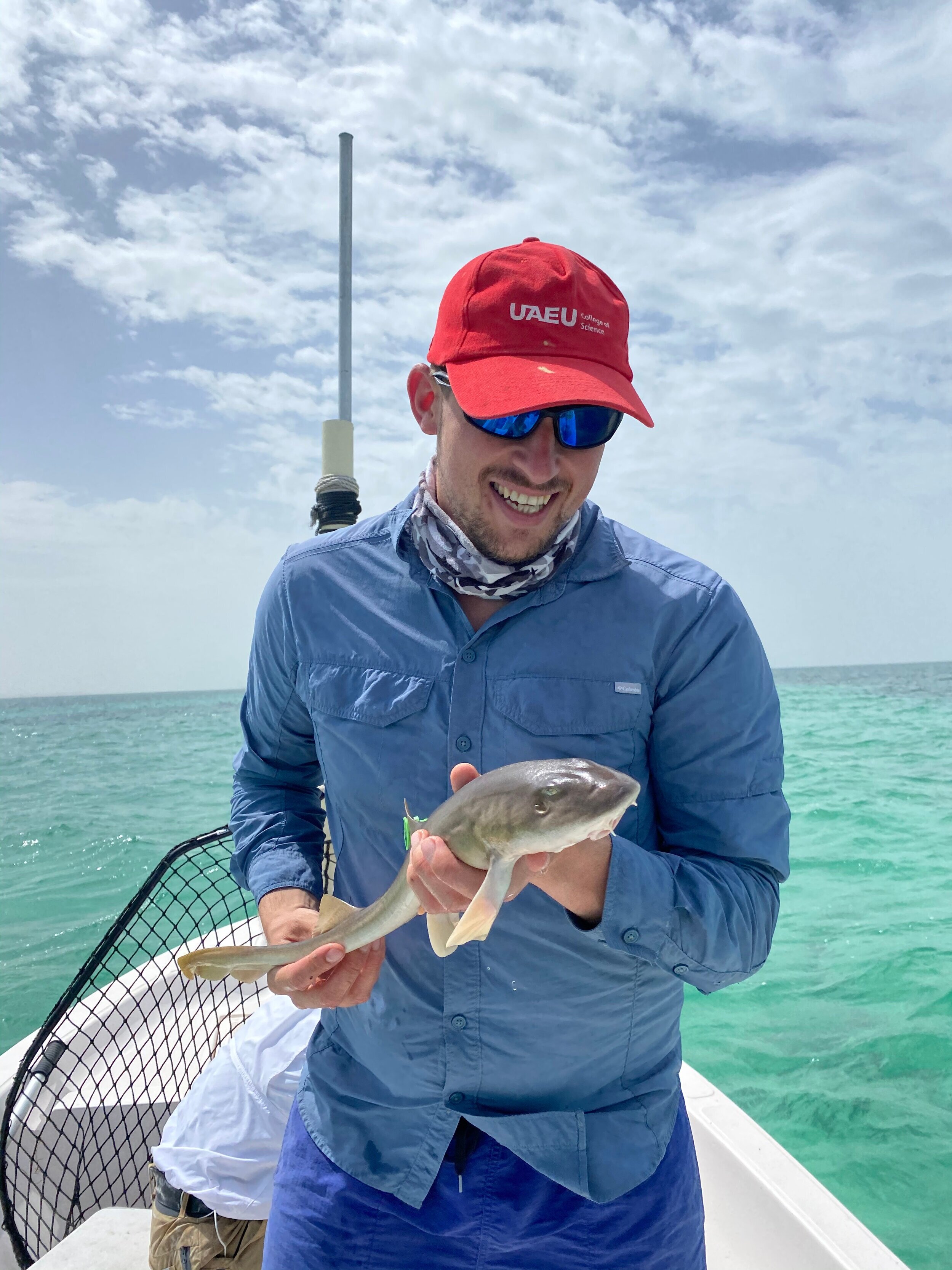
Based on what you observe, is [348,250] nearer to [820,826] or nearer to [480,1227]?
[480,1227]

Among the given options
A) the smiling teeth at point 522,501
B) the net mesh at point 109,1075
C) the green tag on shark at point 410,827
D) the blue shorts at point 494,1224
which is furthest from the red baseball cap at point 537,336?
the net mesh at point 109,1075

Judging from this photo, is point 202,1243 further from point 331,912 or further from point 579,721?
point 579,721

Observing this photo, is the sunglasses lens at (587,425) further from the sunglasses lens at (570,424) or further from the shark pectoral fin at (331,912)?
the shark pectoral fin at (331,912)

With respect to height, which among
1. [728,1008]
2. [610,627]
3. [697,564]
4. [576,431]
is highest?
[576,431]

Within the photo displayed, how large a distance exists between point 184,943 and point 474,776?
2981 mm

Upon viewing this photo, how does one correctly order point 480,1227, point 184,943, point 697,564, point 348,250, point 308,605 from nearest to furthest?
point 480,1227 < point 697,564 < point 308,605 < point 184,943 < point 348,250

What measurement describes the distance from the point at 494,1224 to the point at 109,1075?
294 centimetres

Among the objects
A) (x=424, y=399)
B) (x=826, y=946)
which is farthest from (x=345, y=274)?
(x=826, y=946)

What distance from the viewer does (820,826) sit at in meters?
16.3

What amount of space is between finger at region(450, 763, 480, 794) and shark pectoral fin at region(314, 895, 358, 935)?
50 cm

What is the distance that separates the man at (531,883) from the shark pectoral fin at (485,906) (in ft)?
1.26

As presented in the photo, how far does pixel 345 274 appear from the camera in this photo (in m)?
5.84

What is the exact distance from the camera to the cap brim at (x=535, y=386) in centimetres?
190

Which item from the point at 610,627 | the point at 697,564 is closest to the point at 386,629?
the point at 610,627
